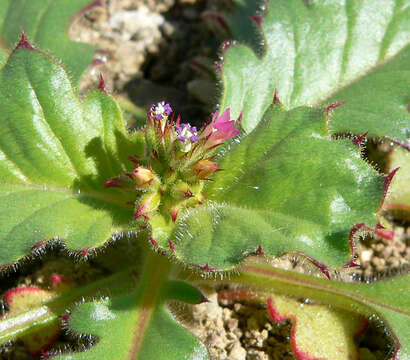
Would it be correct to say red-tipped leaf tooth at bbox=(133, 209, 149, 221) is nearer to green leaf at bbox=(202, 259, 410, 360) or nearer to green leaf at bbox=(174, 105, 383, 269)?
green leaf at bbox=(174, 105, 383, 269)

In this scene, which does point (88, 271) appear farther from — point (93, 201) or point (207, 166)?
point (207, 166)

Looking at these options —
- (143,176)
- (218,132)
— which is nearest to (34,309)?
(143,176)

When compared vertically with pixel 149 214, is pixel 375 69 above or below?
above

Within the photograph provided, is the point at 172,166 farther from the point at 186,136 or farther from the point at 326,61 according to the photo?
the point at 326,61

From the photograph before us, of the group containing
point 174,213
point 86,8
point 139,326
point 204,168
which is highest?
point 86,8

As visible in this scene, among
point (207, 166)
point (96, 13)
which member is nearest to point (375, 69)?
point (207, 166)

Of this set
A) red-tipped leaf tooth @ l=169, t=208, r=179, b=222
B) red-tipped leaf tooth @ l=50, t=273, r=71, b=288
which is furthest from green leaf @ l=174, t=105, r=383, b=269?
red-tipped leaf tooth @ l=50, t=273, r=71, b=288
